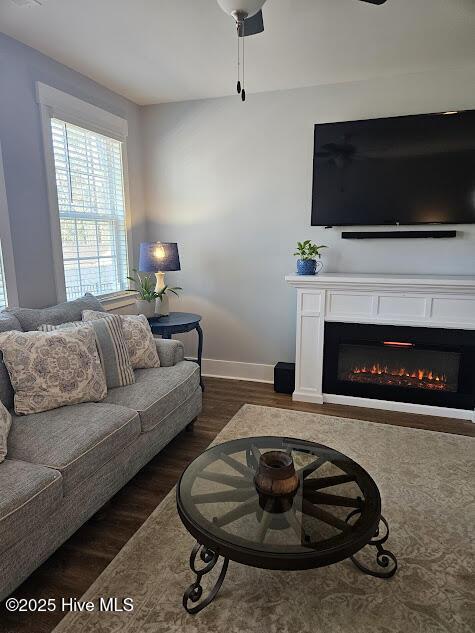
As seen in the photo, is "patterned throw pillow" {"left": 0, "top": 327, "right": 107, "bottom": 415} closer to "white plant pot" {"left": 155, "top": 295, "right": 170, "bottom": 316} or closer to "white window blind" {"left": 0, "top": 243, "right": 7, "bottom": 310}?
"white window blind" {"left": 0, "top": 243, "right": 7, "bottom": 310}

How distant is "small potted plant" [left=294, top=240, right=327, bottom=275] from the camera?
339 centimetres

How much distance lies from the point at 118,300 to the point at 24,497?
247 centimetres

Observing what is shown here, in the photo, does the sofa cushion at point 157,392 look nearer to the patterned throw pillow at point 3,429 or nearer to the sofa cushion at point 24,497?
the patterned throw pillow at point 3,429

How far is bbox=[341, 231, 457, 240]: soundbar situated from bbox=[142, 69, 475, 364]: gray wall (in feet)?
0.23

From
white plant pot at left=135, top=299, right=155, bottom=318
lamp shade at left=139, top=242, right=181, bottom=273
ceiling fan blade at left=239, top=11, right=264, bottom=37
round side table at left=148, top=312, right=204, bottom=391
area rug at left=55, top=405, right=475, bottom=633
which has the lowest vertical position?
area rug at left=55, top=405, right=475, bottom=633

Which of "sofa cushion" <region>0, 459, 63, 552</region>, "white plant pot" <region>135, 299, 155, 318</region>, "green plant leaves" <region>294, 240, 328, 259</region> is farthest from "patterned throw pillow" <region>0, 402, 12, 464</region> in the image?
"green plant leaves" <region>294, 240, 328, 259</region>

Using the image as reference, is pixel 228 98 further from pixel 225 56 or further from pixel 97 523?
pixel 97 523

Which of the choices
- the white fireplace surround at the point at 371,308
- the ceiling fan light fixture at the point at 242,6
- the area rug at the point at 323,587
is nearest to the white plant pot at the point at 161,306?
the white fireplace surround at the point at 371,308

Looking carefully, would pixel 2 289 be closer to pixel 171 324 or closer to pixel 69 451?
pixel 171 324

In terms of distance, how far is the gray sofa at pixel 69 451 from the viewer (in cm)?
146

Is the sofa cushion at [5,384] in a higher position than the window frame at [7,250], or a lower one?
lower

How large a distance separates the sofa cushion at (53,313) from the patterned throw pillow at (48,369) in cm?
27

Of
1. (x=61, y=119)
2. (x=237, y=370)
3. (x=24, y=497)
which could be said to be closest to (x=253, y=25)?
(x=61, y=119)

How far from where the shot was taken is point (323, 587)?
1586mm
